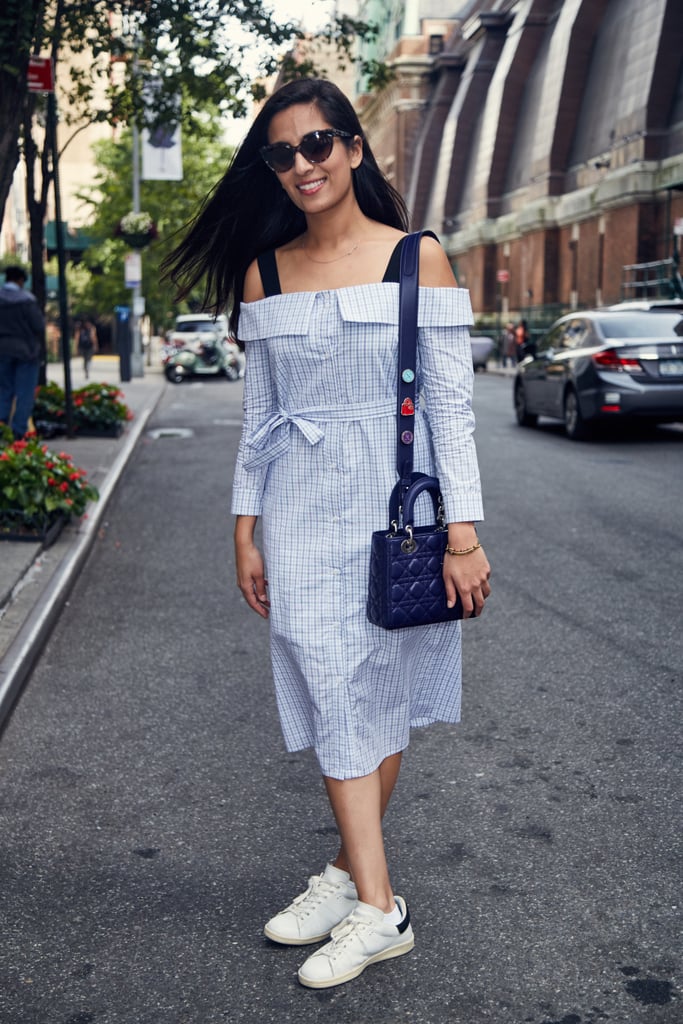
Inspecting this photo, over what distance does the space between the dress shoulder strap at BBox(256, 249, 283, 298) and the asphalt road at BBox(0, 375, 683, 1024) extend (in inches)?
63.7

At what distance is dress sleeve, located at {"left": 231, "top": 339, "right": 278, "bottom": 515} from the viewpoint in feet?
10.4

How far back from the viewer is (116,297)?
4919 centimetres

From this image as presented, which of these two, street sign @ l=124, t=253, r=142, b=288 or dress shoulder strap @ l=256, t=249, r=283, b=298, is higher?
street sign @ l=124, t=253, r=142, b=288

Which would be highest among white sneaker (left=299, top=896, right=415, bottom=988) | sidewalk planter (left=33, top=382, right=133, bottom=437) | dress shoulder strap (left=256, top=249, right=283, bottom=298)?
dress shoulder strap (left=256, top=249, right=283, bottom=298)

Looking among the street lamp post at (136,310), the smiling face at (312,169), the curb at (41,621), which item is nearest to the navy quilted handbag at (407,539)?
the smiling face at (312,169)

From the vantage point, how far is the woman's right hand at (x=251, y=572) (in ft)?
10.6

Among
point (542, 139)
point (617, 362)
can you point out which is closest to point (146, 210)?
point (542, 139)

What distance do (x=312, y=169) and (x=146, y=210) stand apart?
145ft

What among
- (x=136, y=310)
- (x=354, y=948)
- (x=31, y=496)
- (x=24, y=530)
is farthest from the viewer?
(x=136, y=310)

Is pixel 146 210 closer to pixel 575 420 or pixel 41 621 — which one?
pixel 575 420

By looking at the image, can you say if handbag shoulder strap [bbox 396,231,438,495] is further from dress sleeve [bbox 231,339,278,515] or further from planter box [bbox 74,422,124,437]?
planter box [bbox 74,422,124,437]

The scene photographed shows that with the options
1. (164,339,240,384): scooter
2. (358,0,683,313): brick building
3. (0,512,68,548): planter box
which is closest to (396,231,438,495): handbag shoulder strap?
(0,512,68,548): planter box

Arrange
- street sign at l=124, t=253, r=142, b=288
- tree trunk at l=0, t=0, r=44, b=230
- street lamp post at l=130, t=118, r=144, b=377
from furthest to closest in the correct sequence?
street lamp post at l=130, t=118, r=144, b=377 < street sign at l=124, t=253, r=142, b=288 < tree trunk at l=0, t=0, r=44, b=230

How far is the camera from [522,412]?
19.1 metres
